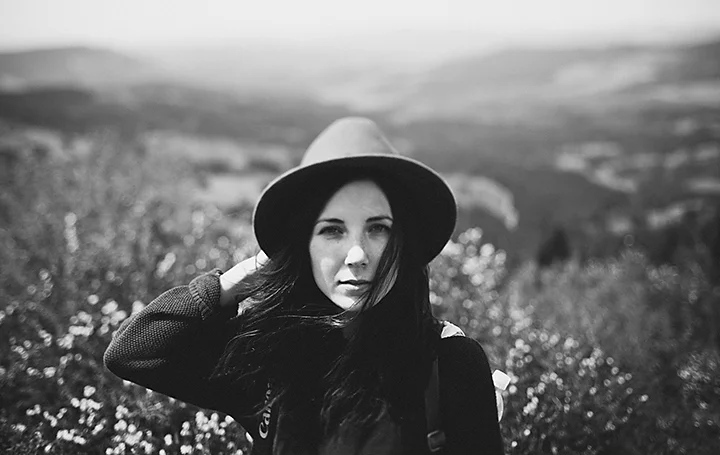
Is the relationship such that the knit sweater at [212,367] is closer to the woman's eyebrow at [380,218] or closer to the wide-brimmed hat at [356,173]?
the wide-brimmed hat at [356,173]

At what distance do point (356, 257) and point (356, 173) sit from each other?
232 mm

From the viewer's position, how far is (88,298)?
2.95 meters

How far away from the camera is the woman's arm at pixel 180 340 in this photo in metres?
1.44

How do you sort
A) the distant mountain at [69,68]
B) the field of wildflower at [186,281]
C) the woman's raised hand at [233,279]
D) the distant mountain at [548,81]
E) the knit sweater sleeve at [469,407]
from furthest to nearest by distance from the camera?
1. the distant mountain at [548,81]
2. the distant mountain at [69,68]
3. the field of wildflower at [186,281]
4. the woman's raised hand at [233,279]
5. the knit sweater sleeve at [469,407]

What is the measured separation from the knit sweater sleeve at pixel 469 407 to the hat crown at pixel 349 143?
56 centimetres

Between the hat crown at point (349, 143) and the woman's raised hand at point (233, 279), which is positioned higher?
the hat crown at point (349, 143)

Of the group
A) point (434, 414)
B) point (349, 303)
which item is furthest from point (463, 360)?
point (349, 303)

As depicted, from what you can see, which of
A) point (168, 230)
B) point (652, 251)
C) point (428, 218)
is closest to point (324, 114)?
point (168, 230)

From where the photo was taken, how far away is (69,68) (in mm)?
7320

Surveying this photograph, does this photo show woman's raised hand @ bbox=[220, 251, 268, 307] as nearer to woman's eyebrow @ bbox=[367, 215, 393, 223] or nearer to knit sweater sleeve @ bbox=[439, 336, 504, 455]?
woman's eyebrow @ bbox=[367, 215, 393, 223]

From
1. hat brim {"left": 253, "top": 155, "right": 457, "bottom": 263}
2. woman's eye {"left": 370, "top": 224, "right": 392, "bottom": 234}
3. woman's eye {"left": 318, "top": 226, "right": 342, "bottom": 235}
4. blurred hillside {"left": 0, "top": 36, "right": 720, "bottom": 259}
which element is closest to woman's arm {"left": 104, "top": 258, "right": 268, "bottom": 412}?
hat brim {"left": 253, "top": 155, "right": 457, "bottom": 263}

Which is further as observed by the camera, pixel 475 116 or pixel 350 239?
pixel 475 116

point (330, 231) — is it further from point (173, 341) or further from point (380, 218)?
point (173, 341)

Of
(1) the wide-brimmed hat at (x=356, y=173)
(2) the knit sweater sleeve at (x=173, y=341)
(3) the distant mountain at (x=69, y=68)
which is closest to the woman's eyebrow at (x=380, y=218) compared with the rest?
(1) the wide-brimmed hat at (x=356, y=173)
